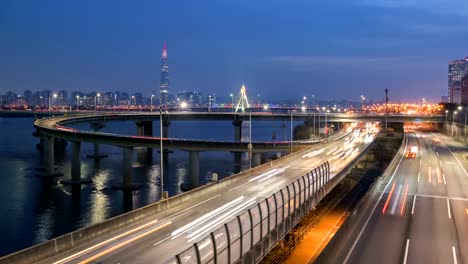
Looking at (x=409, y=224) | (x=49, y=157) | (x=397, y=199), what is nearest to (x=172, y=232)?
(x=409, y=224)

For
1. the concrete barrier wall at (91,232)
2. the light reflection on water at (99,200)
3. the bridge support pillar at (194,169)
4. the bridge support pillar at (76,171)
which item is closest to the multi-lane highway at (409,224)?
the concrete barrier wall at (91,232)

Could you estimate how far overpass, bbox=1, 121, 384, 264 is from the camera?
19.7 m

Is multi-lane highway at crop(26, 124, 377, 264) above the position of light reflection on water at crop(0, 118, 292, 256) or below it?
above

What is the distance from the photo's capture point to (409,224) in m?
35.8

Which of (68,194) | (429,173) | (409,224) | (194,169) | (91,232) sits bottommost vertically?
(68,194)

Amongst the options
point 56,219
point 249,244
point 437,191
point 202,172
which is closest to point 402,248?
point 249,244

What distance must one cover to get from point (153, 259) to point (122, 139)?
67.8 m

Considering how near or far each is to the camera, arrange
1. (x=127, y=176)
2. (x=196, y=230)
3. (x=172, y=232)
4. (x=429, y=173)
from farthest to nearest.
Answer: (x=127, y=176) → (x=429, y=173) → (x=196, y=230) → (x=172, y=232)

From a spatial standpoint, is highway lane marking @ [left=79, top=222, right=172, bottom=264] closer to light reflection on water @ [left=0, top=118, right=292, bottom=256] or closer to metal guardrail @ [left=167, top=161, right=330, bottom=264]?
metal guardrail @ [left=167, top=161, right=330, bottom=264]

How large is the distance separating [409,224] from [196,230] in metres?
18.1

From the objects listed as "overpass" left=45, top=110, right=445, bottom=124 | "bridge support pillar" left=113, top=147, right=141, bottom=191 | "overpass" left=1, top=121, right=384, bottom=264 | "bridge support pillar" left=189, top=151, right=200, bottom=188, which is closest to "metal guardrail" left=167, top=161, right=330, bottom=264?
"overpass" left=1, top=121, right=384, bottom=264

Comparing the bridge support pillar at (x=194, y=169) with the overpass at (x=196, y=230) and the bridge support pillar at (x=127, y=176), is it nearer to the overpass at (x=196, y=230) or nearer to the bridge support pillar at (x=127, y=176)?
the bridge support pillar at (x=127, y=176)

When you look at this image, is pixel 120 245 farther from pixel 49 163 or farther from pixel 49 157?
pixel 49 157

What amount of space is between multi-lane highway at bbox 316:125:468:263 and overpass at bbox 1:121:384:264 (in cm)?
373
